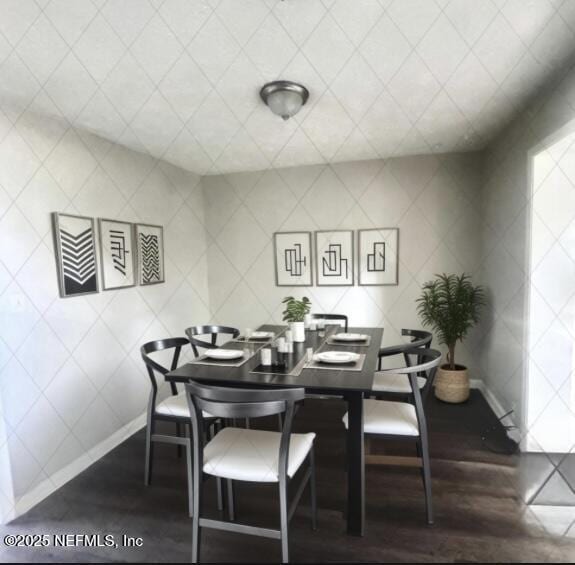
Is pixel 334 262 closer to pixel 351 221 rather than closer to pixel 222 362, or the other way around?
pixel 351 221

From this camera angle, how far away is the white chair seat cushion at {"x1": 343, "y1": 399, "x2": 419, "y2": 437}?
179 centimetres

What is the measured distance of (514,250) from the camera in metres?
2.58

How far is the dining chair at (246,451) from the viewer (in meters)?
1.37

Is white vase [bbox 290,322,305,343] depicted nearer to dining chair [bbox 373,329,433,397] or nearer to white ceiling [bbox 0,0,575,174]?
dining chair [bbox 373,329,433,397]

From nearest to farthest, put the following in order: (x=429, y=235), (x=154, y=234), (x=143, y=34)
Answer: (x=143, y=34) < (x=154, y=234) < (x=429, y=235)

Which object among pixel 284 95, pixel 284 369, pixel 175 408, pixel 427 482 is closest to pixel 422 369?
pixel 427 482

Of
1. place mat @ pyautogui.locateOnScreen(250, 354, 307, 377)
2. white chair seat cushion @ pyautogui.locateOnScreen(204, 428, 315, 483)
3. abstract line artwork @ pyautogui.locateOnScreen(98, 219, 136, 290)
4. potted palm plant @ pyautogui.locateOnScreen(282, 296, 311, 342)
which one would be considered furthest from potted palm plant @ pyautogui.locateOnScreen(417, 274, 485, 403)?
abstract line artwork @ pyautogui.locateOnScreen(98, 219, 136, 290)

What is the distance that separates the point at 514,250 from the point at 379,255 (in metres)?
1.25

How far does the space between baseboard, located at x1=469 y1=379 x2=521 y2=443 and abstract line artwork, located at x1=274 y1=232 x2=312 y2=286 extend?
1.93 metres

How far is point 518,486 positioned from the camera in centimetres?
201

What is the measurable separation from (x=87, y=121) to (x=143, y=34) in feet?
3.53

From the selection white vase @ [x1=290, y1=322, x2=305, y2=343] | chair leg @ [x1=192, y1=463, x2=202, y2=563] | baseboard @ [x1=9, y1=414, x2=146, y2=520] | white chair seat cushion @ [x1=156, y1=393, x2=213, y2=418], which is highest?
white vase @ [x1=290, y1=322, x2=305, y2=343]

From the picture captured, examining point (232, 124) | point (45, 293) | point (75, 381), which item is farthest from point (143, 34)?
point (75, 381)

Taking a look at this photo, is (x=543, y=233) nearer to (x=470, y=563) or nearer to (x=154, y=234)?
(x=470, y=563)
